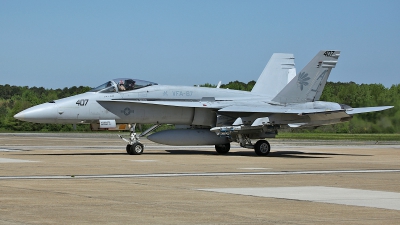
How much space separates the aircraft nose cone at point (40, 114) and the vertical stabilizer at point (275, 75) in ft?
31.8

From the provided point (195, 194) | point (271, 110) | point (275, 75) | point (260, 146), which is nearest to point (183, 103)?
point (271, 110)

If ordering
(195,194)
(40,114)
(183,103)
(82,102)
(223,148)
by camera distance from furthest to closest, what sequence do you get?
(223,148) → (183,103) → (82,102) → (40,114) → (195,194)

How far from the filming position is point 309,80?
25.1m

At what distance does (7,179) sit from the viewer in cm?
1361

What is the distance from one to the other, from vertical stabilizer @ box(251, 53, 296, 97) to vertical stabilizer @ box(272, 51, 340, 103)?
136 inches

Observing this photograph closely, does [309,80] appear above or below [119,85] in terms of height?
above

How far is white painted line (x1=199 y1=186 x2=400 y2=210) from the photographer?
10320 mm

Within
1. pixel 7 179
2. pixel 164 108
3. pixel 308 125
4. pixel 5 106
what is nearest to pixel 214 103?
pixel 164 108

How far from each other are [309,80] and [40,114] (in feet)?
33.4

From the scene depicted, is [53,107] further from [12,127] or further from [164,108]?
[12,127]

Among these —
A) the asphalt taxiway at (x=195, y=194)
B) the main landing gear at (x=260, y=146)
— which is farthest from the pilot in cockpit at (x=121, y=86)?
the asphalt taxiway at (x=195, y=194)

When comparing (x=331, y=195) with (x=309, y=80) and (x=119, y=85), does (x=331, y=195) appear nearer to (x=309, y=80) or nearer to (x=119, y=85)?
(x=119, y=85)

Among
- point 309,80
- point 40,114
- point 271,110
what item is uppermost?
point 309,80

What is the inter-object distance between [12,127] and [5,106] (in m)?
12.8
